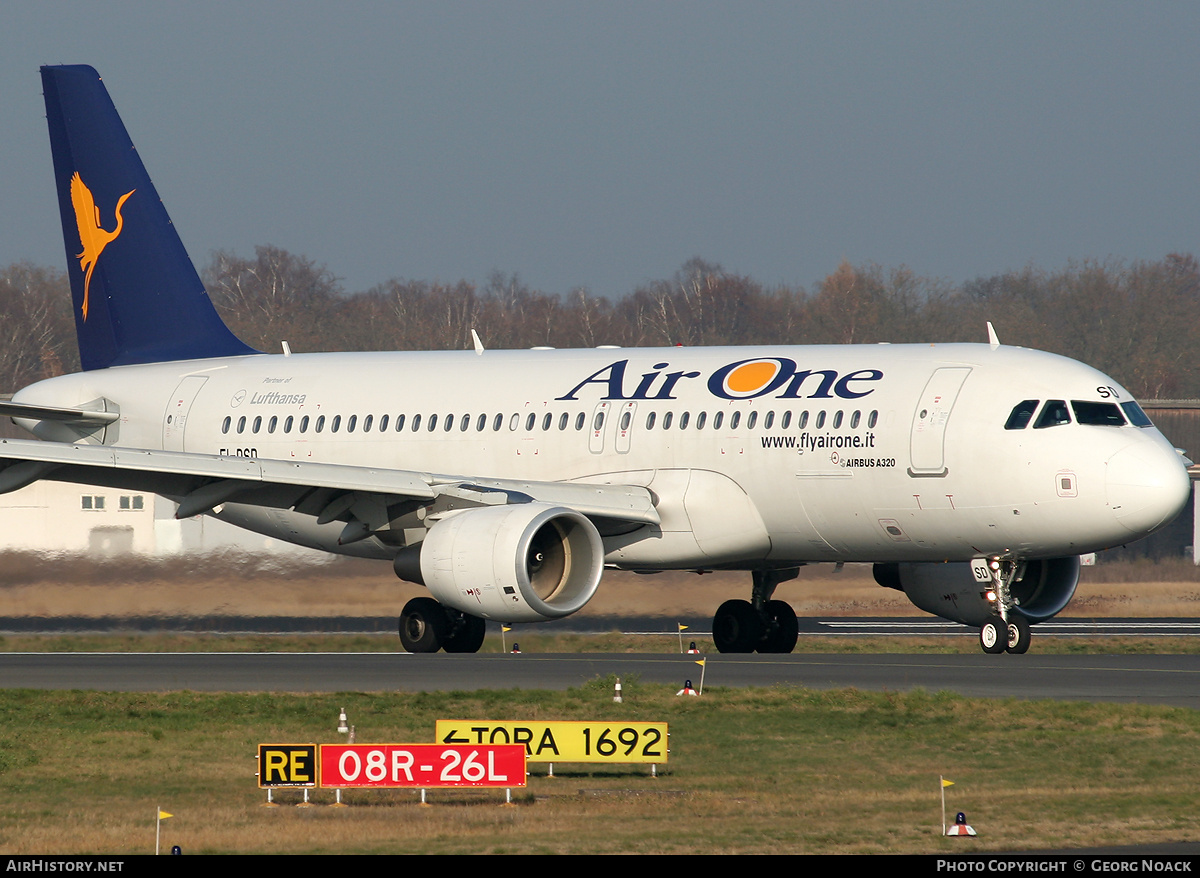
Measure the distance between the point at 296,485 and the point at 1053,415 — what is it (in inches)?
404

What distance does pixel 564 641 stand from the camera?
102ft

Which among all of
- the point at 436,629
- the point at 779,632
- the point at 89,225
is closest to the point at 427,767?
the point at 436,629

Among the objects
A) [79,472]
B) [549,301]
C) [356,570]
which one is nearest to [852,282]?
[549,301]

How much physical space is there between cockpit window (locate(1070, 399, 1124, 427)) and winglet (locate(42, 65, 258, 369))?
15498mm

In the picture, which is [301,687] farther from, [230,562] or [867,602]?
[867,602]

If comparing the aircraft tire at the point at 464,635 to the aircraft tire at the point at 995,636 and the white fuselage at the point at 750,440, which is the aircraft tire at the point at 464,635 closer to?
the white fuselage at the point at 750,440

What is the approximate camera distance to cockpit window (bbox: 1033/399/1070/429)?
23609 millimetres

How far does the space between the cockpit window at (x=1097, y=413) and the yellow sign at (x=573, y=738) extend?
1083 centimetres

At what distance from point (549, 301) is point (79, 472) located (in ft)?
251

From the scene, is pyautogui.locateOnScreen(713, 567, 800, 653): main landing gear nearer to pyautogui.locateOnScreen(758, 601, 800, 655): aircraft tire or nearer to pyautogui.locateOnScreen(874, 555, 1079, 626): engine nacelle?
pyautogui.locateOnScreen(758, 601, 800, 655): aircraft tire

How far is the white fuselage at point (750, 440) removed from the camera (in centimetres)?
2355

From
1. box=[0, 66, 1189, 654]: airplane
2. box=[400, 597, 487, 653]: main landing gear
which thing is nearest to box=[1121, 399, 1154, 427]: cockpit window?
box=[0, 66, 1189, 654]: airplane

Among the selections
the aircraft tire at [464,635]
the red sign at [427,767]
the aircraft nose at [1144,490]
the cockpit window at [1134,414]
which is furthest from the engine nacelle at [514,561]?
the red sign at [427,767]
